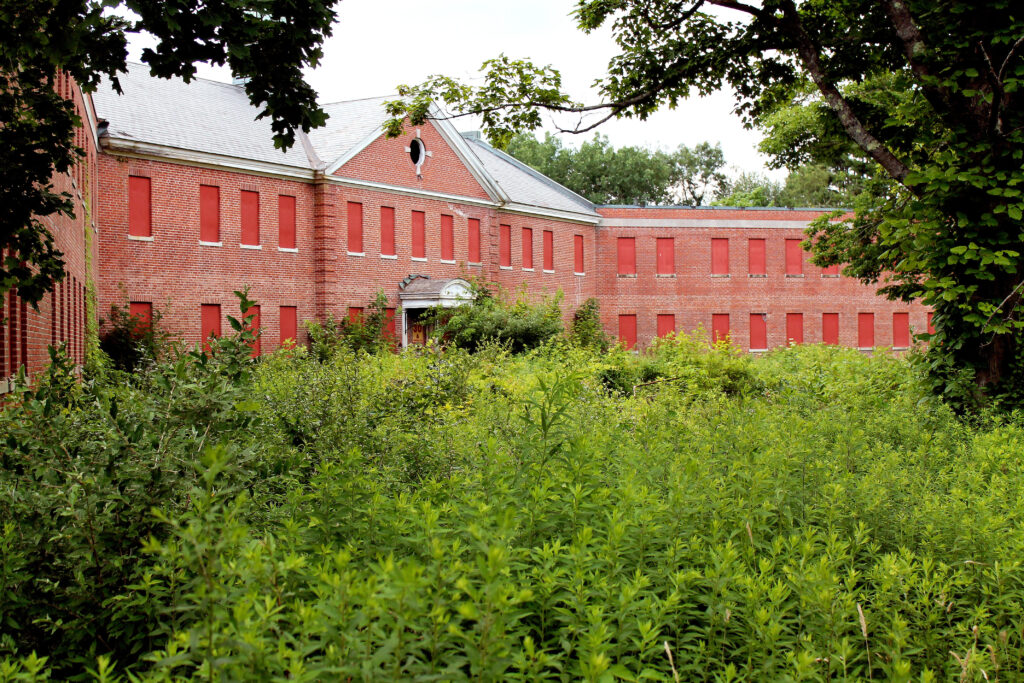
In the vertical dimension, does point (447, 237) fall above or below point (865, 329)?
above

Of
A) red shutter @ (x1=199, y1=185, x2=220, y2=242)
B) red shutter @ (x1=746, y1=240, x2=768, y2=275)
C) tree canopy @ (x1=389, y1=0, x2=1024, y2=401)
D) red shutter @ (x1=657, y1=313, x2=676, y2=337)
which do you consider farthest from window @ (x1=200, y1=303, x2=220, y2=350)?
red shutter @ (x1=746, y1=240, x2=768, y2=275)

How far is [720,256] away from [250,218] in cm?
2325

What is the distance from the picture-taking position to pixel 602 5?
42.2 ft

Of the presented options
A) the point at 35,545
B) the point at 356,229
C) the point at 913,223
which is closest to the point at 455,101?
the point at 913,223

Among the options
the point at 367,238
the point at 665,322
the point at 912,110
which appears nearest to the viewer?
the point at 912,110

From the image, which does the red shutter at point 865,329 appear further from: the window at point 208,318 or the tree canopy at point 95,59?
the tree canopy at point 95,59

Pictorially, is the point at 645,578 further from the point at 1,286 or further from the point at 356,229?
the point at 356,229

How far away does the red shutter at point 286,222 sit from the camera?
90.0 feet

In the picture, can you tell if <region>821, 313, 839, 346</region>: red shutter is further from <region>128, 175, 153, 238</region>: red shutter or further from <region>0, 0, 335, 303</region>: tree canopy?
<region>0, 0, 335, 303</region>: tree canopy

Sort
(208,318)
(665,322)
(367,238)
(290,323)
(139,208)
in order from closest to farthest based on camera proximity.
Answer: (139,208) < (208,318) < (290,323) < (367,238) < (665,322)

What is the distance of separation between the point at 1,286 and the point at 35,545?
3.21 metres

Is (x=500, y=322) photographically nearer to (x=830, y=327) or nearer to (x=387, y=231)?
(x=387, y=231)

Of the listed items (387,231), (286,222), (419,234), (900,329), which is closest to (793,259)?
(900,329)

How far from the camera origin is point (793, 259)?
40750mm
